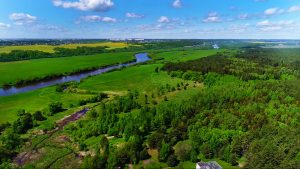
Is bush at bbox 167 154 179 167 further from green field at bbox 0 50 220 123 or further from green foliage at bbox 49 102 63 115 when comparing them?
green field at bbox 0 50 220 123

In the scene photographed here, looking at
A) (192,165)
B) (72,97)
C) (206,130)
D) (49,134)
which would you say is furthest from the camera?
(72,97)

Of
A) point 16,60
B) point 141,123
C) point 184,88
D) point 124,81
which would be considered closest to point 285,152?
point 141,123

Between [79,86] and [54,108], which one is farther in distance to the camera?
[79,86]

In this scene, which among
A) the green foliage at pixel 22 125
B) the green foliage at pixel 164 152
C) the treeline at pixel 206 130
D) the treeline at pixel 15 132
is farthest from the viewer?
the green foliage at pixel 22 125

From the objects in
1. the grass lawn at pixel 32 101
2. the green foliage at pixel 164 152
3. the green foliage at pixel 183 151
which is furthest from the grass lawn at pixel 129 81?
the green foliage at pixel 164 152

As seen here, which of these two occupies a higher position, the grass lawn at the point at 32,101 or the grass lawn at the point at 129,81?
the grass lawn at the point at 129,81

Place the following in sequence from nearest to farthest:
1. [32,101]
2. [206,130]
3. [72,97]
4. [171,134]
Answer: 1. [206,130]
2. [171,134]
3. [32,101]
4. [72,97]

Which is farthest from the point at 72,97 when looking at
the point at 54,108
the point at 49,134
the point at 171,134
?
the point at 171,134

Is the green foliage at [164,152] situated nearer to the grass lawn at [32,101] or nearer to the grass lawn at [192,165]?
the grass lawn at [192,165]

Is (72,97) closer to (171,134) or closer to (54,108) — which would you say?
(54,108)

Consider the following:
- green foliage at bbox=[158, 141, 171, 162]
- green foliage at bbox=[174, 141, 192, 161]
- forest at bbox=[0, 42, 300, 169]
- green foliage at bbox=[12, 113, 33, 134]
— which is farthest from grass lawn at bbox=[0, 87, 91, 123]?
green foliage at bbox=[174, 141, 192, 161]

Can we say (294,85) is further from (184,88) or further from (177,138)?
(177,138)
